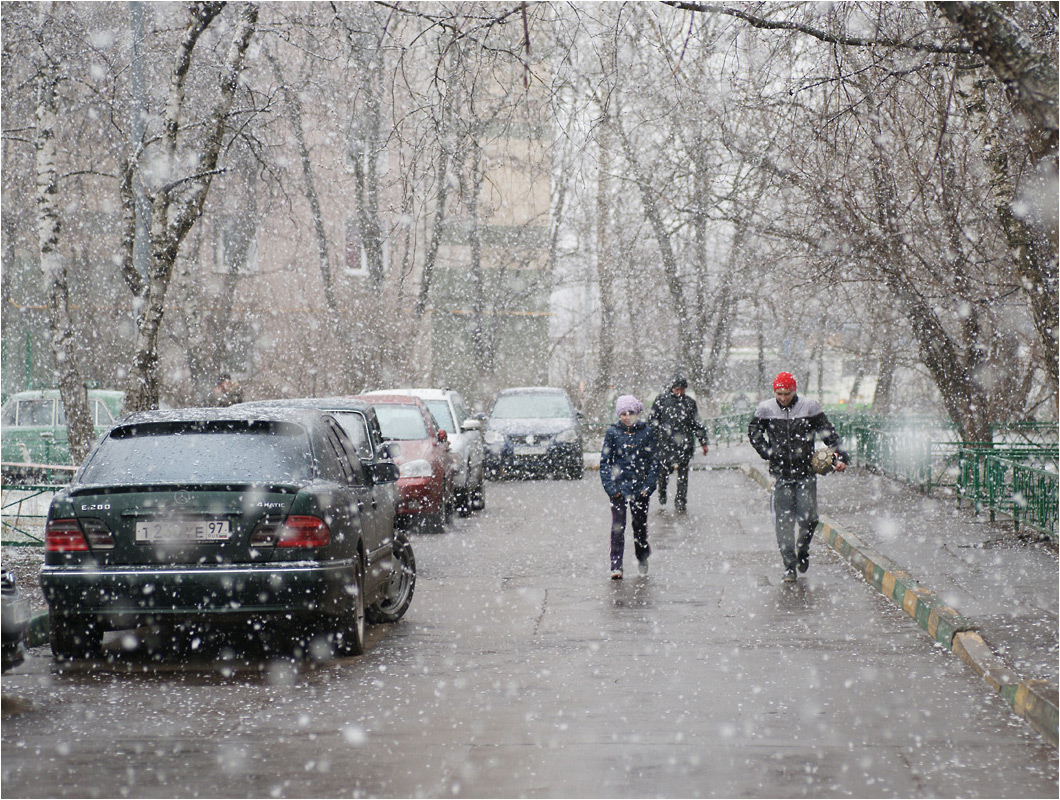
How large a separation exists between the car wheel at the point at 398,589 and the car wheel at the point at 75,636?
209cm

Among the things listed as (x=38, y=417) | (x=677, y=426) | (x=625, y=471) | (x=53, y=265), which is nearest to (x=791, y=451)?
(x=625, y=471)

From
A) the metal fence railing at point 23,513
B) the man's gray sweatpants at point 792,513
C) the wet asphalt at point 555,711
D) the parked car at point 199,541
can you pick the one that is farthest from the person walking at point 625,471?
the metal fence railing at point 23,513

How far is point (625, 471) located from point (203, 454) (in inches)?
179

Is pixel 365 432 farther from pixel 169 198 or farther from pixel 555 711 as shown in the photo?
pixel 555 711

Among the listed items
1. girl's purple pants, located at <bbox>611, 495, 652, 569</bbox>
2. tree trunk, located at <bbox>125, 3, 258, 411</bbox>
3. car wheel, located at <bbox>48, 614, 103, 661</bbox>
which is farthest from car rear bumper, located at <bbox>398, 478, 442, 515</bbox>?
car wheel, located at <bbox>48, 614, 103, 661</bbox>

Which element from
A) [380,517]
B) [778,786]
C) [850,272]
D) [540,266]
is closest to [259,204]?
[540,266]

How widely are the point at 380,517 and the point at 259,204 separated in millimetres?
26696

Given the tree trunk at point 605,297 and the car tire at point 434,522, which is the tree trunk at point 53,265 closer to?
the car tire at point 434,522

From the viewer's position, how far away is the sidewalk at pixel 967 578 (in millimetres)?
7266

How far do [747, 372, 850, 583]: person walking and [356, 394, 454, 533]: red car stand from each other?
5050 millimetres

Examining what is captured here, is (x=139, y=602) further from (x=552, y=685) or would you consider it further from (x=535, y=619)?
(x=535, y=619)

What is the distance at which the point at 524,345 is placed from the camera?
144ft

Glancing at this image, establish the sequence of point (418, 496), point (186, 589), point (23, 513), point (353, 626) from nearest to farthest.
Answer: point (186, 589), point (353, 626), point (23, 513), point (418, 496)

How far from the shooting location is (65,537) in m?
7.71
